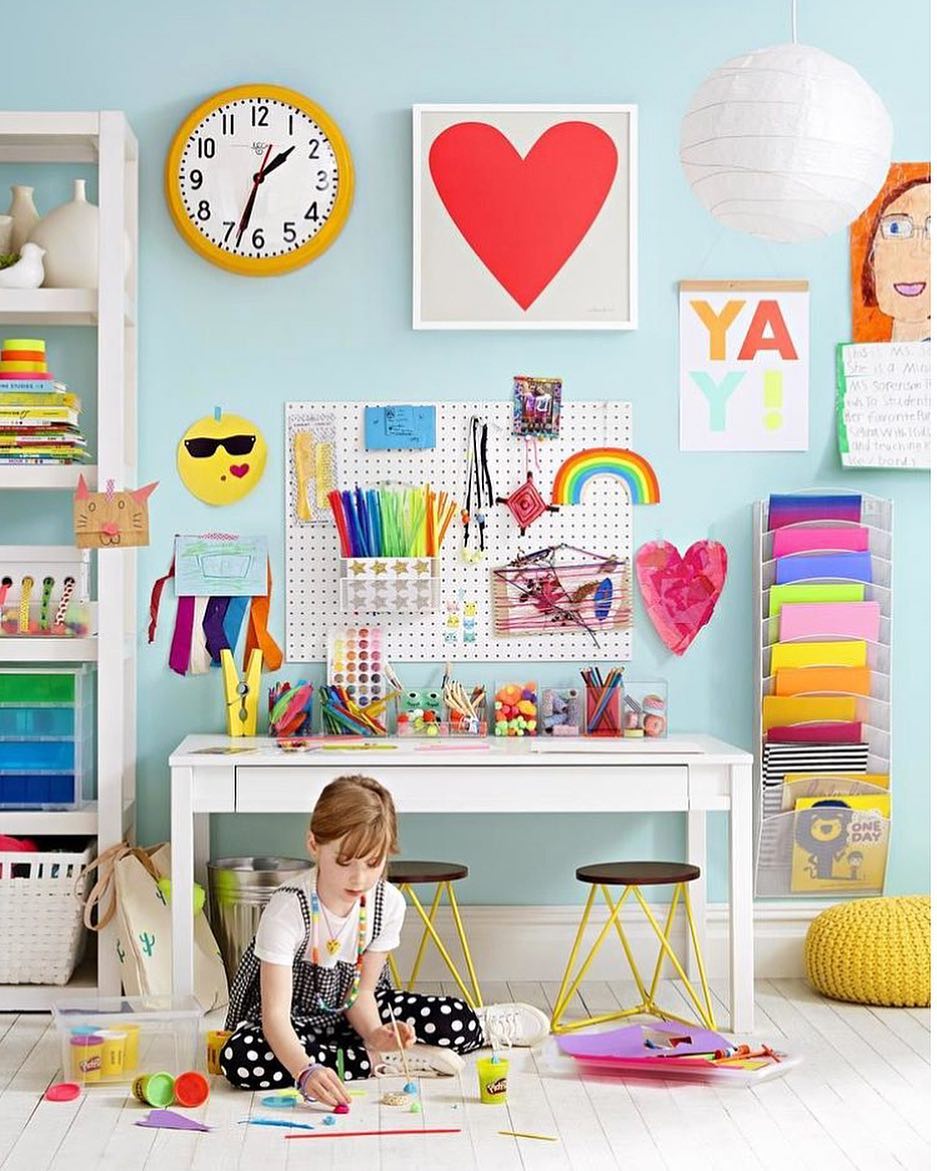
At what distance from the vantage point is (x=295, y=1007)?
328 centimetres

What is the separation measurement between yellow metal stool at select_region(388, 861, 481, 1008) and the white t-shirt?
337 mm

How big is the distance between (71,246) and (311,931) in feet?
5.85

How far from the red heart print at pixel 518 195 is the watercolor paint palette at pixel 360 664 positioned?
0.94 m

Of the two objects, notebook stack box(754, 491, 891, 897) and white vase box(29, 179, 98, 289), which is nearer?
white vase box(29, 179, 98, 289)

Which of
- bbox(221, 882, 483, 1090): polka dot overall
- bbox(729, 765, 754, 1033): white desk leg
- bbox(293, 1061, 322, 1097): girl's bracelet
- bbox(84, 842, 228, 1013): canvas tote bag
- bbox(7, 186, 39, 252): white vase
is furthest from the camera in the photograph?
bbox(7, 186, 39, 252): white vase

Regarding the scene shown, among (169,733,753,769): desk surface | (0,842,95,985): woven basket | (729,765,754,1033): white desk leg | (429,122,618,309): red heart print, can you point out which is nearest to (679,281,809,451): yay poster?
(429,122,618,309): red heart print

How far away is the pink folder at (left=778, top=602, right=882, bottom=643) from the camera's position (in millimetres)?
4148

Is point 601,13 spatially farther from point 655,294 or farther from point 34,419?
point 34,419

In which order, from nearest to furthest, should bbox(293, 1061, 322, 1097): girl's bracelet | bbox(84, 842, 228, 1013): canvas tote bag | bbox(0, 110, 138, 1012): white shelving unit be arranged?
bbox(293, 1061, 322, 1097): girl's bracelet < bbox(84, 842, 228, 1013): canvas tote bag < bbox(0, 110, 138, 1012): white shelving unit

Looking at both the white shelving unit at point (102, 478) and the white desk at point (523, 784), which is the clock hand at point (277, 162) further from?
the white desk at point (523, 784)

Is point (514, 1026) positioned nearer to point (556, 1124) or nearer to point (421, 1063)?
point (421, 1063)

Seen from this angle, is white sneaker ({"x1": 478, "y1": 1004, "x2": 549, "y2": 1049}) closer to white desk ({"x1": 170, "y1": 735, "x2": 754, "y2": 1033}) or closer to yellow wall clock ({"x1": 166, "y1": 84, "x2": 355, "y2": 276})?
white desk ({"x1": 170, "y1": 735, "x2": 754, "y2": 1033})

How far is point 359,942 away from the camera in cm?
328

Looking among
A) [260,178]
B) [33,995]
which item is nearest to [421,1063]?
[33,995]
